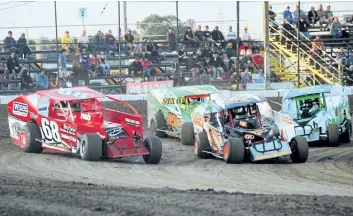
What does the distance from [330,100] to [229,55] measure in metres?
8.94

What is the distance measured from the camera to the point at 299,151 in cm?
1614

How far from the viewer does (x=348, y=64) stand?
2944 centimetres

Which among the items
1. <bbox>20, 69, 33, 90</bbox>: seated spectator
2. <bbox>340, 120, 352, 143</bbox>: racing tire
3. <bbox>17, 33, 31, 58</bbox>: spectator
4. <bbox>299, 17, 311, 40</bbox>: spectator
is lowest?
<bbox>340, 120, 352, 143</bbox>: racing tire

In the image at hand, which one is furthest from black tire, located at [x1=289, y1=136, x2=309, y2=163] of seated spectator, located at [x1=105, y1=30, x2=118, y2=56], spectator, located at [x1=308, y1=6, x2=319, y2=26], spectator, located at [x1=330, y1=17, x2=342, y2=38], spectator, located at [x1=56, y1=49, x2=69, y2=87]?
spectator, located at [x1=308, y1=6, x2=319, y2=26]

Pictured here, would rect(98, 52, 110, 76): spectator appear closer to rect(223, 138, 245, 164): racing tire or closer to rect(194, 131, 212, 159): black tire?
rect(194, 131, 212, 159): black tire

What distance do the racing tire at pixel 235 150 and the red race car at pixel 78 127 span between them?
1324 millimetres

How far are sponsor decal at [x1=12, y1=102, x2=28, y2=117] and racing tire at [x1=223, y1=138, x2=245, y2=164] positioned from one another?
15.0 ft

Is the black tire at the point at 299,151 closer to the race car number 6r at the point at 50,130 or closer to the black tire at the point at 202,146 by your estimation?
the black tire at the point at 202,146

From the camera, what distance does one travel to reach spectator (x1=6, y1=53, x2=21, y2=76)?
25969 mm

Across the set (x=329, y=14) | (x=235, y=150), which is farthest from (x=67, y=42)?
(x=235, y=150)

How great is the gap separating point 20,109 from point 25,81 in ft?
26.5

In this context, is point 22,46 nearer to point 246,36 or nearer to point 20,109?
point 246,36

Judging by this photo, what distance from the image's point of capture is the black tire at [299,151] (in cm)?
1614

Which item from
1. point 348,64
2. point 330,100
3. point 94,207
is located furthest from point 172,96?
point 94,207
